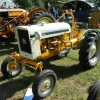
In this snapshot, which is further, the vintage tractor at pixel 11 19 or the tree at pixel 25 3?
the tree at pixel 25 3

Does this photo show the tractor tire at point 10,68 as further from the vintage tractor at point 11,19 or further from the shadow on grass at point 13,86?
the vintage tractor at point 11,19

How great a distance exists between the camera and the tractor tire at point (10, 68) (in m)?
4.27

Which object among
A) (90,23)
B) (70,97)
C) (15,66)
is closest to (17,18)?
(15,66)

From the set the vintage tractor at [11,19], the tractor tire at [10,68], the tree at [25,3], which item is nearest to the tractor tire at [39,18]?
the vintage tractor at [11,19]

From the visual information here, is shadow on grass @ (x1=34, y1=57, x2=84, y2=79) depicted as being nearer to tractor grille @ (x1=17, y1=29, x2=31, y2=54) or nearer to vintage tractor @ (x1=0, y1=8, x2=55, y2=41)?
tractor grille @ (x1=17, y1=29, x2=31, y2=54)

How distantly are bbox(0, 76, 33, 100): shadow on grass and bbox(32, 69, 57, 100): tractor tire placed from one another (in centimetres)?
47

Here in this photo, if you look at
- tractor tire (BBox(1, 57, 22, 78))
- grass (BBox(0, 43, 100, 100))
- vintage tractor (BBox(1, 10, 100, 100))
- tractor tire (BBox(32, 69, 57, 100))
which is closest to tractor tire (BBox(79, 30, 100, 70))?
vintage tractor (BBox(1, 10, 100, 100))

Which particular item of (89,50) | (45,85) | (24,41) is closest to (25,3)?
(89,50)

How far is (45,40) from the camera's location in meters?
4.24

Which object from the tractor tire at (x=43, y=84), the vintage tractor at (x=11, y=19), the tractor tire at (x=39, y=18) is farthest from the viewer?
the vintage tractor at (x=11, y=19)

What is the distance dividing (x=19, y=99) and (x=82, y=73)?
5.74 ft

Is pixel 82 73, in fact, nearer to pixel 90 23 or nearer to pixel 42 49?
pixel 42 49

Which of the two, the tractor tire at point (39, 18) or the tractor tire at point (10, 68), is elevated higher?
the tractor tire at point (39, 18)

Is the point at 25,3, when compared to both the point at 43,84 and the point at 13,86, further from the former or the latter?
the point at 43,84
